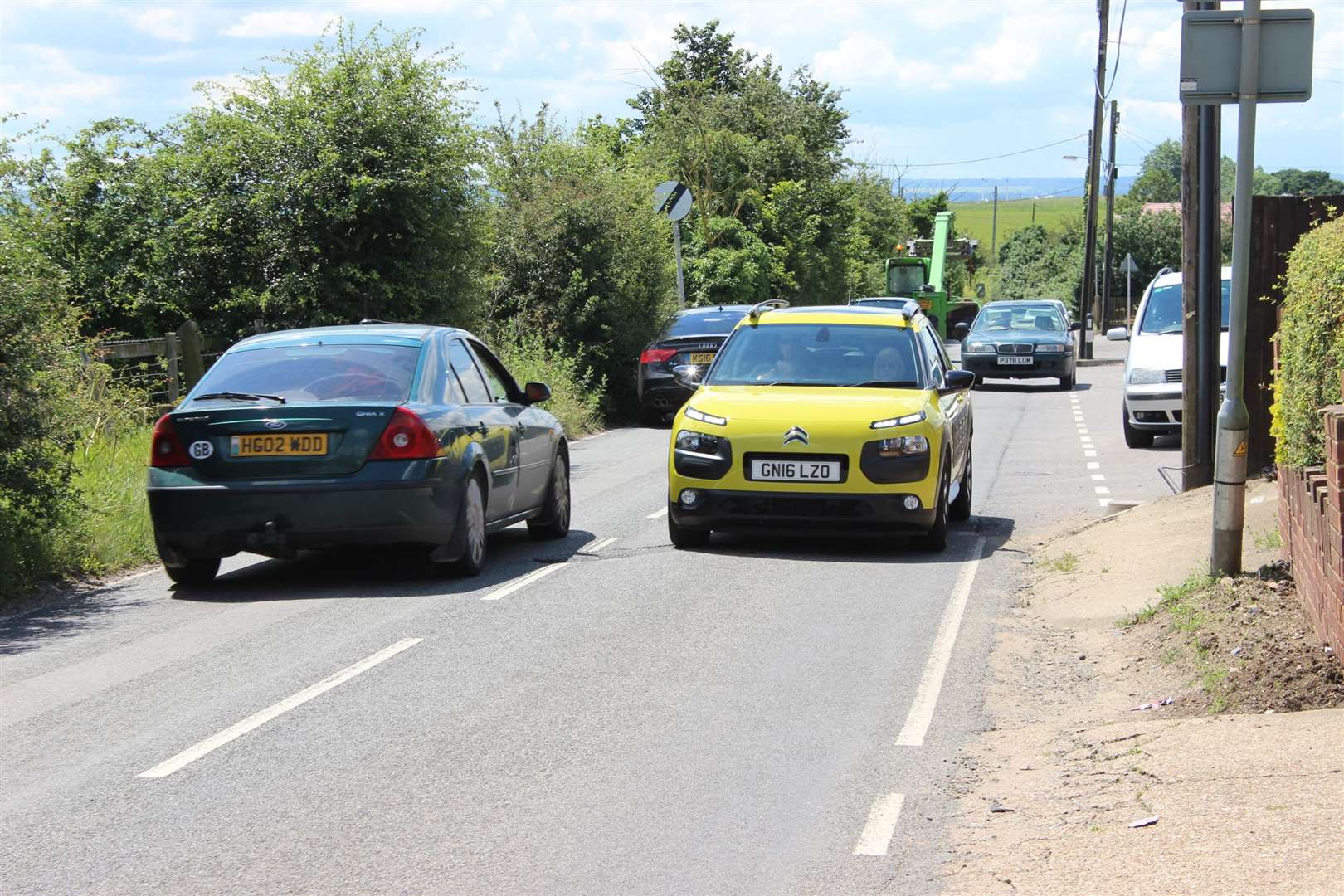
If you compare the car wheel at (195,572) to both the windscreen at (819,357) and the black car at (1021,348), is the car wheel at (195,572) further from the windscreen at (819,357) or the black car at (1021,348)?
the black car at (1021,348)

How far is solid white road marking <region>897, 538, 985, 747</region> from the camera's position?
6590mm

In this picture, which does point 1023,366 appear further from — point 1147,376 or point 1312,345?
point 1312,345

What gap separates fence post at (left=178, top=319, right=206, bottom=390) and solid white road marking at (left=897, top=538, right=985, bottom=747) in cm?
865

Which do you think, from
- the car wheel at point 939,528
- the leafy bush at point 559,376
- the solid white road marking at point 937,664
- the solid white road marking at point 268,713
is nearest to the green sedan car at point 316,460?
the solid white road marking at point 268,713

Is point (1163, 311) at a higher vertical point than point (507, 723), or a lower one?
higher

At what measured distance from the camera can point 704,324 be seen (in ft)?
74.2

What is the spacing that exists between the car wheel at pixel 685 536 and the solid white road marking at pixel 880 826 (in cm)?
590

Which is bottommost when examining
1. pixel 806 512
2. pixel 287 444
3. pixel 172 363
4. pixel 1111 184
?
pixel 806 512

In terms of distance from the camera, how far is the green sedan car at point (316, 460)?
955 cm

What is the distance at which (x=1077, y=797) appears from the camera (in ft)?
18.1

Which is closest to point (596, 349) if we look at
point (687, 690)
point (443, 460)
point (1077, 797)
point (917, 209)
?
point (443, 460)

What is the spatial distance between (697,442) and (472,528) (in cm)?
191

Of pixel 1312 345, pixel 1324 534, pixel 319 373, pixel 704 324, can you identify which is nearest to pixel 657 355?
pixel 704 324

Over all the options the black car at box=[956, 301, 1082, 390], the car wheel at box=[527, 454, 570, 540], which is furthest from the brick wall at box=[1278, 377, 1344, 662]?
the black car at box=[956, 301, 1082, 390]
